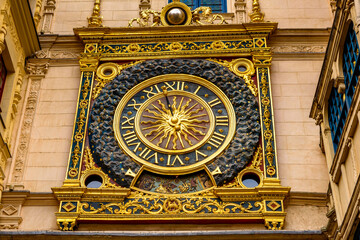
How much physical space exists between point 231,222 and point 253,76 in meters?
3.24

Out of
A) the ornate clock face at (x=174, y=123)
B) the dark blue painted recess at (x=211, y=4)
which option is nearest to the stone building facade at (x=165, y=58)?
the dark blue painted recess at (x=211, y=4)

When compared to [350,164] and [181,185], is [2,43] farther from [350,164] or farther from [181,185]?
[350,164]

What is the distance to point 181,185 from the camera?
11.9 metres

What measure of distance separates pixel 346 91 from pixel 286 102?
3.19 metres

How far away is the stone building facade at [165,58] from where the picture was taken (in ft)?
35.0

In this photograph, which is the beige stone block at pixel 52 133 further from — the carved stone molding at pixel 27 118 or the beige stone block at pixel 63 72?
the beige stone block at pixel 63 72

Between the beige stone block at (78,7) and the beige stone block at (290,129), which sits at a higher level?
the beige stone block at (78,7)

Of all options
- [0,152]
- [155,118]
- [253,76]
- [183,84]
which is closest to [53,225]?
[0,152]

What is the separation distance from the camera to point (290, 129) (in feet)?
40.8

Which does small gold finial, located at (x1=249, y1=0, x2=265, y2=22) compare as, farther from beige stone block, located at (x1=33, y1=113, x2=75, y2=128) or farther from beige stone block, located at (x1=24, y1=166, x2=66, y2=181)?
beige stone block, located at (x1=24, y1=166, x2=66, y2=181)

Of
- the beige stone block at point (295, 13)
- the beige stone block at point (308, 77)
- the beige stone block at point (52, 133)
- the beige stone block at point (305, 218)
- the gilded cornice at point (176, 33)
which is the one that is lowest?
the beige stone block at point (305, 218)

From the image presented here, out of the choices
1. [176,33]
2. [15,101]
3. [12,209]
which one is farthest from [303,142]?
[15,101]

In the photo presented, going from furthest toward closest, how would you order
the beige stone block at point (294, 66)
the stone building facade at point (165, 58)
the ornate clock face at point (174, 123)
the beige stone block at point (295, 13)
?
the beige stone block at point (295, 13) < the beige stone block at point (294, 66) < the ornate clock face at point (174, 123) < the stone building facade at point (165, 58)

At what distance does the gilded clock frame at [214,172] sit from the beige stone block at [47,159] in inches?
8.0
